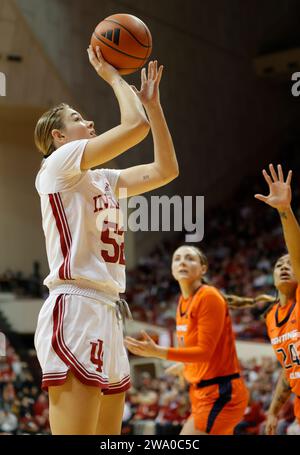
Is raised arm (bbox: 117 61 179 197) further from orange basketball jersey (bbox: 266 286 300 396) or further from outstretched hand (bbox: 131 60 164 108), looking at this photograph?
orange basketball jersey (bbox: 266 286 300 396)

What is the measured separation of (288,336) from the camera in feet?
14.2

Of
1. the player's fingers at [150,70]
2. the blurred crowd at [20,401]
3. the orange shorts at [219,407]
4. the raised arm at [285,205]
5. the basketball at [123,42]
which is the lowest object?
the blurred crowd at [20,401]

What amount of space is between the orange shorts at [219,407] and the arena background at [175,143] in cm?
335

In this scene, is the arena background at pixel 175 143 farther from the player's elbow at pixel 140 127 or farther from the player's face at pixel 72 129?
the player's elbow at pixel 140 127

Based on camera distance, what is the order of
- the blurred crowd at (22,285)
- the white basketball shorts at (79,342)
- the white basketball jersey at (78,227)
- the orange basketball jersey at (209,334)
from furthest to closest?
the blurred crowd at (22,285), the orange basketball jersey at (209,334), the white basketball jersey at (78,227), the white basketball shorts at (79,342)

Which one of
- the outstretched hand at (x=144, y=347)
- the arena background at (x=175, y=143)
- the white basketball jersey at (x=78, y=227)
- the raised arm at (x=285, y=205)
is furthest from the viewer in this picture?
the arena background at (x=175, y=143)

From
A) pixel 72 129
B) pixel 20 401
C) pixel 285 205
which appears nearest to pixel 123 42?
pixel 72 129

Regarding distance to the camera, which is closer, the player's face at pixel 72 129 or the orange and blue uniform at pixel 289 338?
the player's face at pixel 72 129

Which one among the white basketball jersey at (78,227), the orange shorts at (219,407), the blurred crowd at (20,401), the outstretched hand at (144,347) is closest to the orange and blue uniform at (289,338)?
the orange shorts at (219,407)

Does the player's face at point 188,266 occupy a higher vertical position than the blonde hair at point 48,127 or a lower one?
lower

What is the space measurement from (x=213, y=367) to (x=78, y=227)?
2.30 meters

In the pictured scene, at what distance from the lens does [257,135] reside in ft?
58.4

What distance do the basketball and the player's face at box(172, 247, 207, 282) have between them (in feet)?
6.50

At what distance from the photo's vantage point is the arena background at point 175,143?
10961 millimetres
